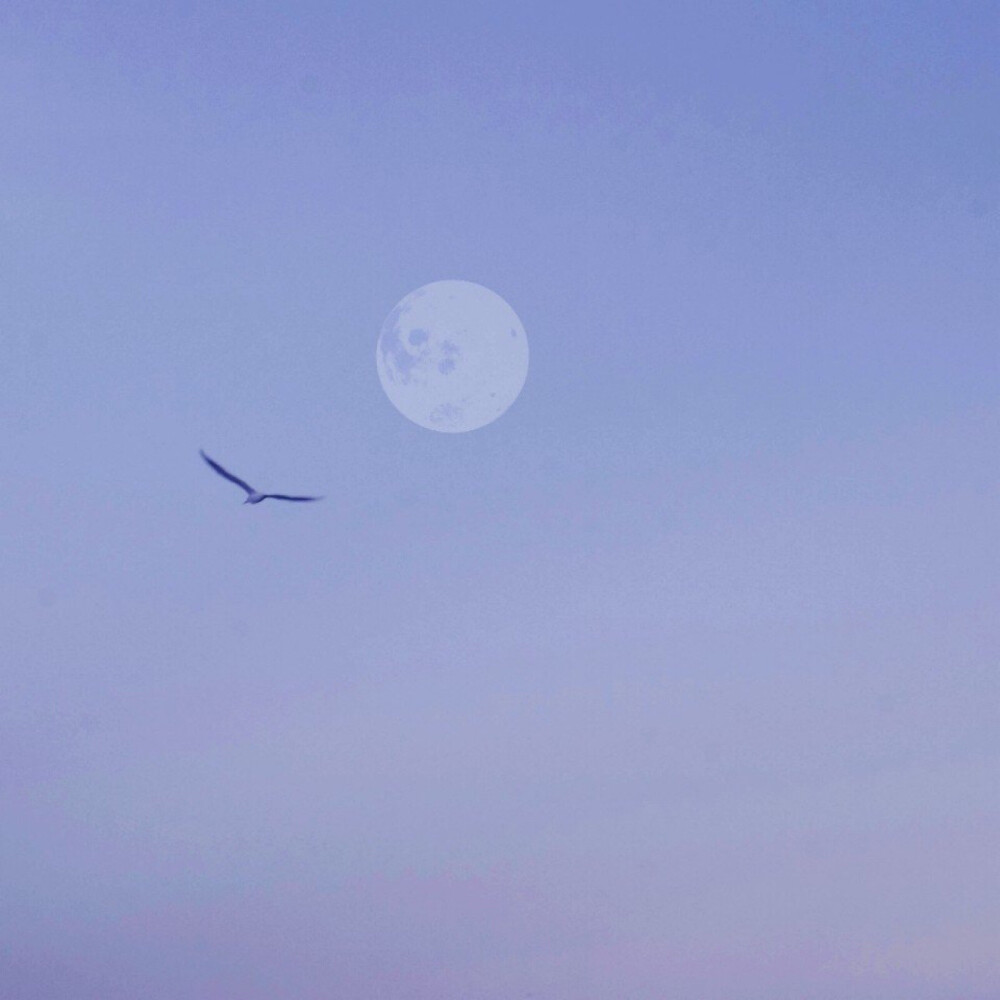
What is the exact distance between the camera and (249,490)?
38094 millimetres
